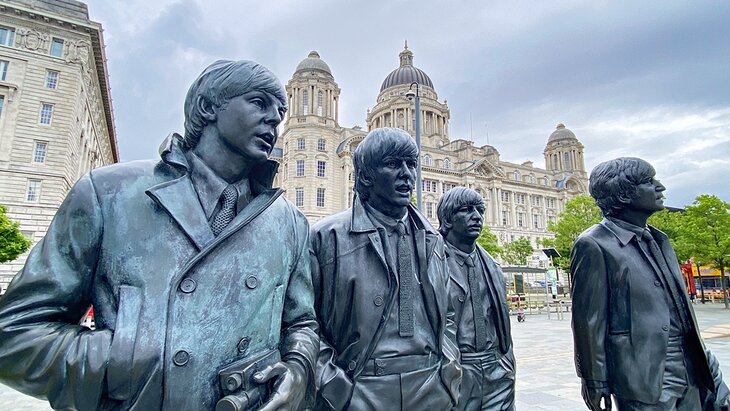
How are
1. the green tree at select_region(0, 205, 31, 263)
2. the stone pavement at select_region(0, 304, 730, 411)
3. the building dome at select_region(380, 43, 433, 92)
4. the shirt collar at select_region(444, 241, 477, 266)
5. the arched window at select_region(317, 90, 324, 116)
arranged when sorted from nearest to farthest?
1. the shirt collar at select_region(444, 241, 477, 266)
2. the stone pavement at select_region(0, 304, 730, 411)
3. the green tree at select_region(0, 205, 31, 263)
4. the arched window at select_region(317, 90, 324, 116)
5. the building dome at select_region(380, 43, 433, 92)

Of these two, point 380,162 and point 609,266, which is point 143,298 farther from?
point 609,266

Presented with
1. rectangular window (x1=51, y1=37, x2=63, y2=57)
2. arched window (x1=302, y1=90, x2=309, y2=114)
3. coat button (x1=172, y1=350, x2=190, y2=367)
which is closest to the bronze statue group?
coat button (x1=172, y1=350, x2=190, y2=367)

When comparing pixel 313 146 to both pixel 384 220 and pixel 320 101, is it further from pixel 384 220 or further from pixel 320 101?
pixel 384 220

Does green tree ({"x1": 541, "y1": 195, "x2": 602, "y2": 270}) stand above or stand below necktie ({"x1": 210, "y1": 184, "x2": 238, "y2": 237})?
above

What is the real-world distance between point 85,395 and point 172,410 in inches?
9.5

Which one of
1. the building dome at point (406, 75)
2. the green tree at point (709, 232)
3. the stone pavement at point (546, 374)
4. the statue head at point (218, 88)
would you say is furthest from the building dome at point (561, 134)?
the statue head at point (218, 88)

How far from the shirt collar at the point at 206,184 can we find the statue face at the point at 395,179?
42.0 inches

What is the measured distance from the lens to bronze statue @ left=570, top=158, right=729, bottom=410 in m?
2.71

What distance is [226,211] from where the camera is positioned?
5.08 ft

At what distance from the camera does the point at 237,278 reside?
4.68ft

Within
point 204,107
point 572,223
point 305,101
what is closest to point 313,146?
point 305,101

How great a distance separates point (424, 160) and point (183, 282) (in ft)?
190

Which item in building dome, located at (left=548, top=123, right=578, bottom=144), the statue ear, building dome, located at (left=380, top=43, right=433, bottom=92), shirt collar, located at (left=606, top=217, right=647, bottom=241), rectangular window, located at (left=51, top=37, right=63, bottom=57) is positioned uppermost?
building dome, located at (left=380, top=43, right=433, bottom=92)

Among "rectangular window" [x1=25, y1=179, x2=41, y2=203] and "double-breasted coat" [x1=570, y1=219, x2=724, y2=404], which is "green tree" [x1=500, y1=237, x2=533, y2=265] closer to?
"rectangular window" [x1=25, y1=179, x2=41, y2=203]
